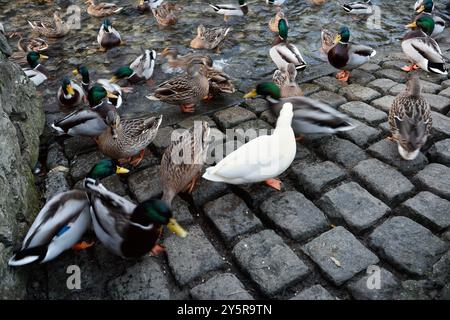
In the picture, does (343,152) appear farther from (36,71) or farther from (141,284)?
(36,71)

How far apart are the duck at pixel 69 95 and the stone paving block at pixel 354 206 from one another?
309cm

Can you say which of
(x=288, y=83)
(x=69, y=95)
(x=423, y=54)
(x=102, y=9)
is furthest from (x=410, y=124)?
(x=102, y=9)

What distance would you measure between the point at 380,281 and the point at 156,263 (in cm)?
151

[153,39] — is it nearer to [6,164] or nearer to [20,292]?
[6,164]

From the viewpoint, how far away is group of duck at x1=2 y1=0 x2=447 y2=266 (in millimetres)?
2598

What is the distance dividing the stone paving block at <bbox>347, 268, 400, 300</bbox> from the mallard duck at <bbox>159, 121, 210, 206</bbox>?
4.75 ft

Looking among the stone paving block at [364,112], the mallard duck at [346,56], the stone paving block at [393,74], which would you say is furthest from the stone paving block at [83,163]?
the stone paving block at [393,74]

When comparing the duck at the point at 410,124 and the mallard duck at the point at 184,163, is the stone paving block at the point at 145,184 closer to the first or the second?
the mallard duck at the point at 184,163

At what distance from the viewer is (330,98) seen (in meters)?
4.45

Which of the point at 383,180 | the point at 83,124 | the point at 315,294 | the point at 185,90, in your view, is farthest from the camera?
the point at 185,90

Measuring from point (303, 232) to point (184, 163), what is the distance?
1083 millimetres

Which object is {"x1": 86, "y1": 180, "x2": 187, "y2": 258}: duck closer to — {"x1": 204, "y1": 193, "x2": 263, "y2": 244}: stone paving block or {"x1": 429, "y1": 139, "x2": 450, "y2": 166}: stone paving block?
{"x1": 204, "y1": 193, "x2": 263, "y2": 244}: stone paving block

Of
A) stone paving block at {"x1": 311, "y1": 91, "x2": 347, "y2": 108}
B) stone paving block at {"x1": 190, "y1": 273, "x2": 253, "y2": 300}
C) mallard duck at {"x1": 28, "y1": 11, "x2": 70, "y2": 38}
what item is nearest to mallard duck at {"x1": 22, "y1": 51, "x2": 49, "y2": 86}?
mallard duck at {"x1": 28, "y1": 11, "x2": 70, "y2": 38}
